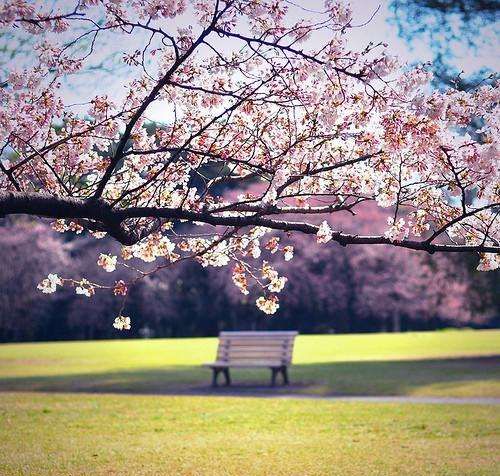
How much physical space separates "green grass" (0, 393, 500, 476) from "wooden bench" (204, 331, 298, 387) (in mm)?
2893

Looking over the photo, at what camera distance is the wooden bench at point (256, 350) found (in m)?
16.4

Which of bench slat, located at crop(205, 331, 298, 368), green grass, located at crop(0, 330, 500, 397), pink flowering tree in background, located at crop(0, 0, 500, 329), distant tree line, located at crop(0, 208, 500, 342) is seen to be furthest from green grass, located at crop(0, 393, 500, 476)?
distant tree line, located at crop(0, 208, 500, 342)

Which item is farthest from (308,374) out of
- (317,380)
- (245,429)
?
(245,429)

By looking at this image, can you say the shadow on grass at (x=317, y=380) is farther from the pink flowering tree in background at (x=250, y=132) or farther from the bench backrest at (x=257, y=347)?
the pink flowering tree in background at (x=250, y=132)

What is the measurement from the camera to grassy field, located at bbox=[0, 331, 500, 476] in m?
8.05

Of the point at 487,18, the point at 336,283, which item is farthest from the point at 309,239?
the point at 487,18

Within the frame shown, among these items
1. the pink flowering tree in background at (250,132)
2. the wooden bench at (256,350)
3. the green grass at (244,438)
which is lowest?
the green grass at (244,438)

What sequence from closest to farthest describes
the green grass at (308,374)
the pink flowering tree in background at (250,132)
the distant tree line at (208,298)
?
the pink flowering tree in background at (250,132), the green grass at (308,374), the distant tree line at (208,298)

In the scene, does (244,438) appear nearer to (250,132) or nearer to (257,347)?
(250,132)

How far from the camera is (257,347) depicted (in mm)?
16844

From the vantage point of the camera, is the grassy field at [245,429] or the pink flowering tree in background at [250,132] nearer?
the pink flowering tree in background at [250,132]

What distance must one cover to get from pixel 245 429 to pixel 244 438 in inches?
27.1

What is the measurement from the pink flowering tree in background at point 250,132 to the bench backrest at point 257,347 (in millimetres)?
8470

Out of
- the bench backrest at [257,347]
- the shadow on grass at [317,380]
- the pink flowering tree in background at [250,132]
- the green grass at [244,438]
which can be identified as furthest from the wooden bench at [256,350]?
the pink flowering tree in background at [250,132]
